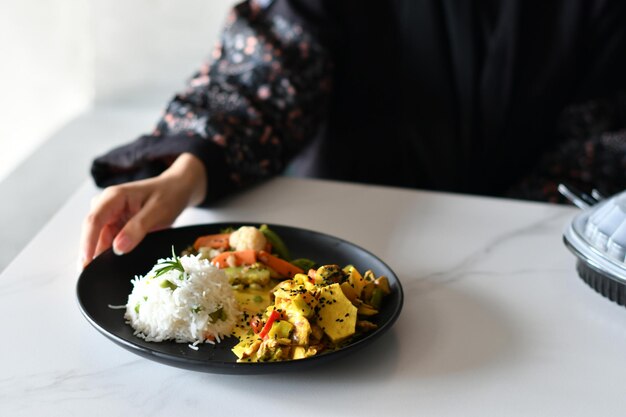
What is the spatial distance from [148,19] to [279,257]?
1.19 m

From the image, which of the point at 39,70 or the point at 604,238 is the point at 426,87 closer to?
the point at 604,238

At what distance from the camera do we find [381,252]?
106 centimetres

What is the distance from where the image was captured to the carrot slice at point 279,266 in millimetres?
898

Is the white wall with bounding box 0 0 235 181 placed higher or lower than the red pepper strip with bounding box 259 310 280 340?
higher

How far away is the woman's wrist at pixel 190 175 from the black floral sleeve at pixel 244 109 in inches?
0.5

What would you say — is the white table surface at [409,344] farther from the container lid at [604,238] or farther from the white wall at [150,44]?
the white wall at [150,44]

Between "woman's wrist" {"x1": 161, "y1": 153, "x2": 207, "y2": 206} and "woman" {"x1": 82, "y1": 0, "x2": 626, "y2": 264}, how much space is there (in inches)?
6.7

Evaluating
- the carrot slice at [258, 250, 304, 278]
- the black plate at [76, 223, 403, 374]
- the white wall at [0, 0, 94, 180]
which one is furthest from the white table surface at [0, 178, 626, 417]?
the white wall at [0, 0, 94, 180]

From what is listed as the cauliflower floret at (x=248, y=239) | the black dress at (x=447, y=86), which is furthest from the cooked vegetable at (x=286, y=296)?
the black dress at (x=447, y=86)

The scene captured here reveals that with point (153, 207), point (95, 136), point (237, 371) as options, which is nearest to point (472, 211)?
point (153, 207)

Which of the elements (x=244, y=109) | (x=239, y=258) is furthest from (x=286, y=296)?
(x=244, y=109)

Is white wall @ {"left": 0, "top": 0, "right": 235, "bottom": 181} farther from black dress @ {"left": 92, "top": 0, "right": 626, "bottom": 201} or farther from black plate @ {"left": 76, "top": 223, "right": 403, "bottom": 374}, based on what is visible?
black plate @ {"left": 76, "top": 223, "right": 403, "bottom": 374}

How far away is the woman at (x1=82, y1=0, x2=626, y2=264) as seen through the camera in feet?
4.60

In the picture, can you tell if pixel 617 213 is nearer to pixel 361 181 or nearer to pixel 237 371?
pixel 237 371
